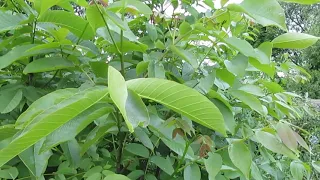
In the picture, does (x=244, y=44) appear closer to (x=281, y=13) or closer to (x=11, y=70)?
(x=281, y=13)

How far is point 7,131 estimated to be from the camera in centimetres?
57

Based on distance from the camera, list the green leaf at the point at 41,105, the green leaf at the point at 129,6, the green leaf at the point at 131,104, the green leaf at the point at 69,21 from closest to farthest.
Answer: the green leaf at the point at 131,104 → the green leaf at the point at 41,105 → the green leaf at the point at 129,6 → the green leaf at the point at 69,21

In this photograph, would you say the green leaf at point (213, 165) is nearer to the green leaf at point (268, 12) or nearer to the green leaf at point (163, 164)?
the green leaf at point (163, 164)

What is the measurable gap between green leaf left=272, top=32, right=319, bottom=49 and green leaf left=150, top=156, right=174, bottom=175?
294mm

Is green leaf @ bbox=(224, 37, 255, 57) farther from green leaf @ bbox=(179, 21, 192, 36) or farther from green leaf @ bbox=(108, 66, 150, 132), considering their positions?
green leaf @ bbox=(108, 66, 150, 132)

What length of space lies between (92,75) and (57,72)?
0.31 feet

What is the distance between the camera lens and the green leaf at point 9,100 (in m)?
0.71

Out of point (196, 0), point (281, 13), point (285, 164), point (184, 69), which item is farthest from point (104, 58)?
point (285, 164)

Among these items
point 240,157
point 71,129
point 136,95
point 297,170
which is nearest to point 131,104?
point 136,95

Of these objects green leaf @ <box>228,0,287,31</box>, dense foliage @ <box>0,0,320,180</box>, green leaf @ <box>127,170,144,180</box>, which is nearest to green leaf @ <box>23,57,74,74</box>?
dense foliage @ <box>0,0,320,180</box>

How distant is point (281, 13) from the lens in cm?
60

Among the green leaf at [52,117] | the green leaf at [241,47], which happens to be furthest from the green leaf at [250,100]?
the green leaf at [52,117]

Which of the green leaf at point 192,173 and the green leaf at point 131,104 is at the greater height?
the green leaf at point 131,104

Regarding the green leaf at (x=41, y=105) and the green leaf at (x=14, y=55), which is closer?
the green leaf at (x=41, y=105)
